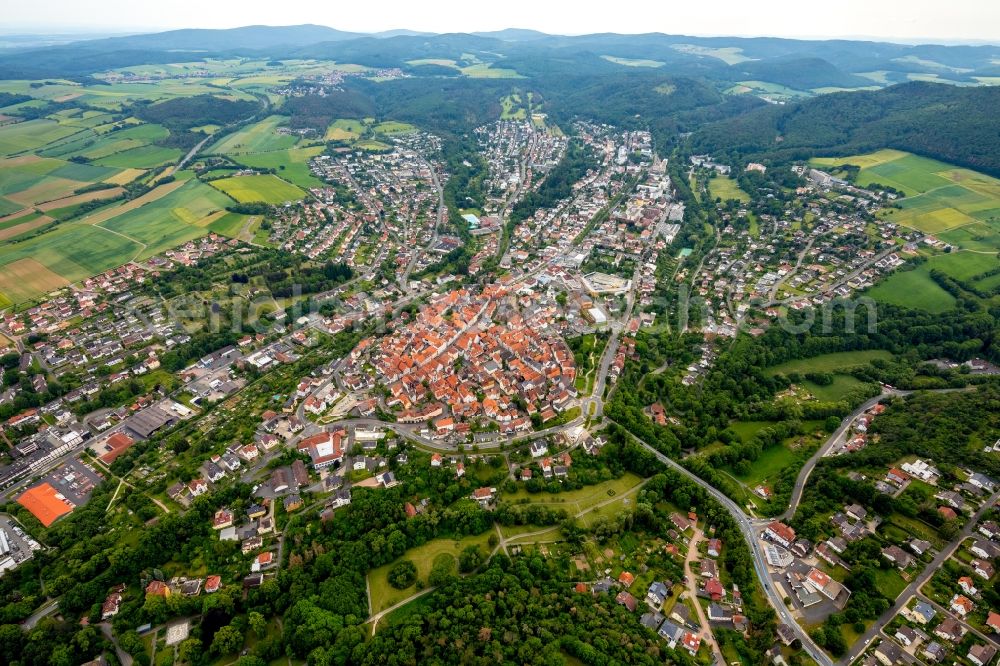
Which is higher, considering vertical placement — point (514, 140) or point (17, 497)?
point (514, 140)

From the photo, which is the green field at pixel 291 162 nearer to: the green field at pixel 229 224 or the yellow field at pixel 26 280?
the green field at pixel 229 224

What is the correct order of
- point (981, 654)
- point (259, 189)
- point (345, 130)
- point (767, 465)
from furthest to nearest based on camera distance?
point (345, 130), point (259, 189), point (767, 465), point (981, 654)

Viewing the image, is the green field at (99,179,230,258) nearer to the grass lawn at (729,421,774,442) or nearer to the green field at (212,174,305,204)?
the green field at (212,174,305,204)

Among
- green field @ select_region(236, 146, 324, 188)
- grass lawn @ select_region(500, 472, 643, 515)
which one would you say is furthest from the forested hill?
grass lawn @ select_region(500, 472, 643, 515)

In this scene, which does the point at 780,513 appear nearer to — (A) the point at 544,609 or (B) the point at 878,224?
(A) the point at 544,609

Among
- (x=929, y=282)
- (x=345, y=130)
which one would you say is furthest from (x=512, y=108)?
(x=929, y=282)

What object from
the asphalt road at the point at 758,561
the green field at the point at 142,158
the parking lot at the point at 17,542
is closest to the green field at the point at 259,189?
the green field at the point at 142,158

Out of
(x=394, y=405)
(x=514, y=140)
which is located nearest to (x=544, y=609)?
(x=394, y=405)

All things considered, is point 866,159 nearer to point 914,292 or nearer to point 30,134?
point 914,292
